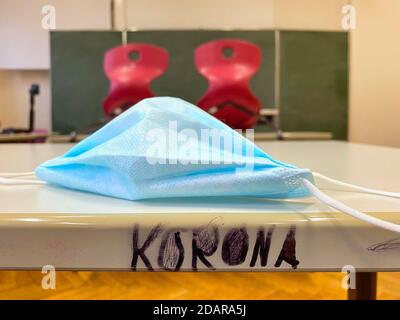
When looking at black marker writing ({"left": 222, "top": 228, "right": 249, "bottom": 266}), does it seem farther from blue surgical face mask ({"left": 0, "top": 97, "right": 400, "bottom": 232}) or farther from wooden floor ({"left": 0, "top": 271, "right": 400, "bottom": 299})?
wooden floor ({"left": 0, "top": 271, "right": 400, "bottom": 299})

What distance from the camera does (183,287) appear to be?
5.41ft

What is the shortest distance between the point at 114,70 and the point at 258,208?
1.87m

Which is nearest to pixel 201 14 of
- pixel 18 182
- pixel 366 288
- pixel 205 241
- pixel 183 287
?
pixel 183 287

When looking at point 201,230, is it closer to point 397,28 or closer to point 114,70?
point 114,70

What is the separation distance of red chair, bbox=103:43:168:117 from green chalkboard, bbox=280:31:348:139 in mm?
1333

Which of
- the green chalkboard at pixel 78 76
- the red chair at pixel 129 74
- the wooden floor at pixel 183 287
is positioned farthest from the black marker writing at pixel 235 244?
the green chalkboard at pixel 78 76

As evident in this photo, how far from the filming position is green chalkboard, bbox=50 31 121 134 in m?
2.97

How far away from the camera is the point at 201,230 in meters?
0.25

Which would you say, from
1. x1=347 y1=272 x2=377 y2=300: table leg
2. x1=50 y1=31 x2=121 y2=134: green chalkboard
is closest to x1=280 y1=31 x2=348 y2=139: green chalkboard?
x1=50 y1=31 x2=121 y2=134: green chalkboard

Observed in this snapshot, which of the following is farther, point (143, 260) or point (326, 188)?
point (326, 188)

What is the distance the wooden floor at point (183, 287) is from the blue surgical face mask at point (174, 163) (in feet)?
4.20

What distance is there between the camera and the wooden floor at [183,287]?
1549mm

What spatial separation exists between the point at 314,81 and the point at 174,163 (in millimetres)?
2993

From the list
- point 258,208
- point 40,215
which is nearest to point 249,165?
point 258,208
